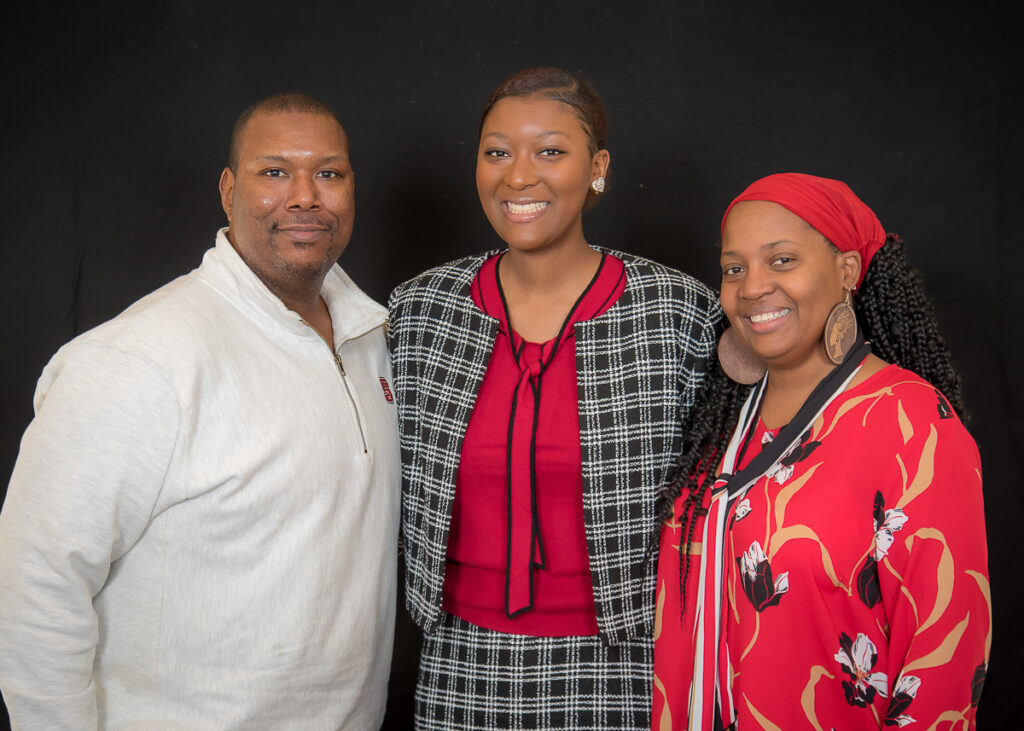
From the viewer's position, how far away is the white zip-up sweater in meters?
1.77

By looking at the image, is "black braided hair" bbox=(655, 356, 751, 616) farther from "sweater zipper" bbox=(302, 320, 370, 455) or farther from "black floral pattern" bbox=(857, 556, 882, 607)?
"sweater zipper" bbox=(302, 320, 370, 455)

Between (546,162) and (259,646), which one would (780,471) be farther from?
(259,646)

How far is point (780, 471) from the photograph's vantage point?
6.29 ft

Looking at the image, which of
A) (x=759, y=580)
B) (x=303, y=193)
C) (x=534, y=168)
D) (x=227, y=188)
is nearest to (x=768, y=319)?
(x=759, y=580)

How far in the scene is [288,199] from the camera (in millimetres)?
2123

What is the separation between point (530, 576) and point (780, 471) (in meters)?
0.61

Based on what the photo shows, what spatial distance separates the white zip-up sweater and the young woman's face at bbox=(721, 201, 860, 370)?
93 cm

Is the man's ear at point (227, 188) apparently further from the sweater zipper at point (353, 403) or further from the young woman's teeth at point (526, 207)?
the young woman's teeth at point (526, 207)

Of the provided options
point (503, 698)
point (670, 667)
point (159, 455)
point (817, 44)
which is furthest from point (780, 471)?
point (817, 44)

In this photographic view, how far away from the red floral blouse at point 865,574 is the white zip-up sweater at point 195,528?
0.87 metres

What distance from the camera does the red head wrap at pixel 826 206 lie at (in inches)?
76.5

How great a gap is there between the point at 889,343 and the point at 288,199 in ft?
4.61

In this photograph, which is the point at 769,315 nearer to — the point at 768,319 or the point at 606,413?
the point at 768,319

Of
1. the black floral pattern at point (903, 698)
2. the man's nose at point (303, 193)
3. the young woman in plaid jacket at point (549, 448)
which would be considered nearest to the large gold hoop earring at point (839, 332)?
the young woman in plaid jacket at point (549, 448)
